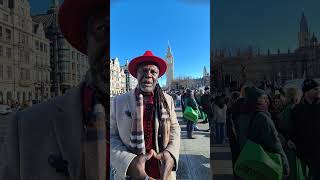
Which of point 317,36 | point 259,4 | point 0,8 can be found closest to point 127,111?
point 0,8

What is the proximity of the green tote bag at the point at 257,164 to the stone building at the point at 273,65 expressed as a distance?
436 millimetres

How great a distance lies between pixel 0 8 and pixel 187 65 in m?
1.16

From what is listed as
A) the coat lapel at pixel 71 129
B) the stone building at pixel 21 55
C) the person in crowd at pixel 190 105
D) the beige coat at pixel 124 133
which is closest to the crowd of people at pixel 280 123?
the person in crowd at pixel 190 105

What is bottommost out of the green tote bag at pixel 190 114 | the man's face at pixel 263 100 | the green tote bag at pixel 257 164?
the green tote bag at pixel 257 164

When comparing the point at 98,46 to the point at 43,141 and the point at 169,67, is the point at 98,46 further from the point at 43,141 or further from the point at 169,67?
the point at 43,141

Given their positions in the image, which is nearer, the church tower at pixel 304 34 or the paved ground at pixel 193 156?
the paved ground at pixel 193 156

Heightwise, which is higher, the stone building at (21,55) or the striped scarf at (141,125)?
the stone building at (21,55)

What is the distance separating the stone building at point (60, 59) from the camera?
2.18m

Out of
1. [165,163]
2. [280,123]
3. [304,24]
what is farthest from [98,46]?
[304,24]

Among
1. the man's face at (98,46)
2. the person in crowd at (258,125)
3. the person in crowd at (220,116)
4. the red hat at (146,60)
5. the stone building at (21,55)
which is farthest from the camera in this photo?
A: the person in crowd at (258,125)

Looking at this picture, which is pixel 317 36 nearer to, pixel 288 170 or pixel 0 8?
pixel 288 170

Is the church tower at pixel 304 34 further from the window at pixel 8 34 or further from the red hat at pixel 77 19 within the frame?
the window at pixel 8 34

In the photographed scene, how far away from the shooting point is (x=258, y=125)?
8.27ft

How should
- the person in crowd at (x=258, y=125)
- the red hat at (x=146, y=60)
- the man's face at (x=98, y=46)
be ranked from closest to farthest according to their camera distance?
the red hat at (x=146, y=60) → the man's face at (x=98, y=46) → the person in crowd at (x=258, y=125)
